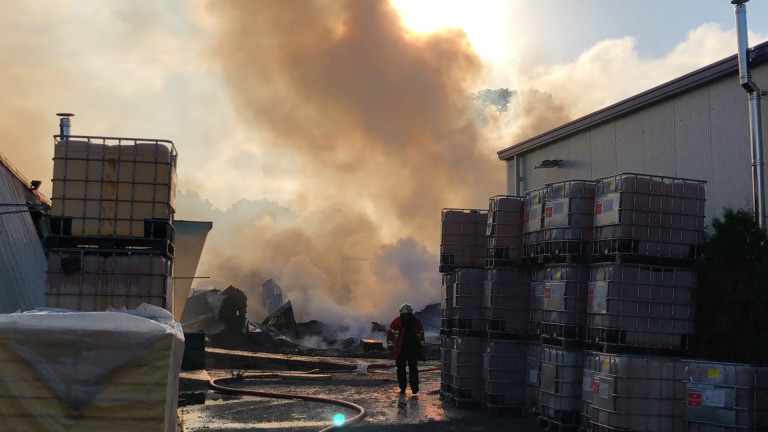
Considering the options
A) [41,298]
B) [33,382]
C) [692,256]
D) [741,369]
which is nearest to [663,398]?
[741,369]

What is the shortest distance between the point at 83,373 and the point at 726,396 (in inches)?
272

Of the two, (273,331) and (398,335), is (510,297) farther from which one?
(273,331)

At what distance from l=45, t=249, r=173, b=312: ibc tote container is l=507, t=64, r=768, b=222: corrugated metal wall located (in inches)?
336

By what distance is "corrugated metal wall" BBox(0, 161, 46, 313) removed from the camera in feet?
39.0

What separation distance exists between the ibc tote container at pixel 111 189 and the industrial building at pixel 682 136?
8.40 meters

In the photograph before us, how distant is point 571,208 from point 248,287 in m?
34.6

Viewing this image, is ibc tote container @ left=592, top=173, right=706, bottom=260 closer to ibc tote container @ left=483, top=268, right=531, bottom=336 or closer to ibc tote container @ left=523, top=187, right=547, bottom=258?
ibc tote container @ left=523, top=187, right=547, bottom=258

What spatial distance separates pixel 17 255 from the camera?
12586 millimetres

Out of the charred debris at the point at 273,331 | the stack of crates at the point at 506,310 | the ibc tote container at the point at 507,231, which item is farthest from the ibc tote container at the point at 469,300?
the charred debris at the point at 273,331

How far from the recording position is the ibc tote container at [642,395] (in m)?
8.93

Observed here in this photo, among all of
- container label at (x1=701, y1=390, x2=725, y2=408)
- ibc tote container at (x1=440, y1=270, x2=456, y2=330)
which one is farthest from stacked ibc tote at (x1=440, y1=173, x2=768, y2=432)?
ibc tote container at (x1=440, y1=270, x2=456, y2=330)

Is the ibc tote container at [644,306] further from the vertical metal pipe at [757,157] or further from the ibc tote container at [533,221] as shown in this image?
the vertical metal pipe at [757,157]

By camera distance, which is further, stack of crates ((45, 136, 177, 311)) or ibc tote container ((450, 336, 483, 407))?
ibc tote container ((450, 336, 483, 407))

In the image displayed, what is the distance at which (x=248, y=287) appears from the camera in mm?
43000
